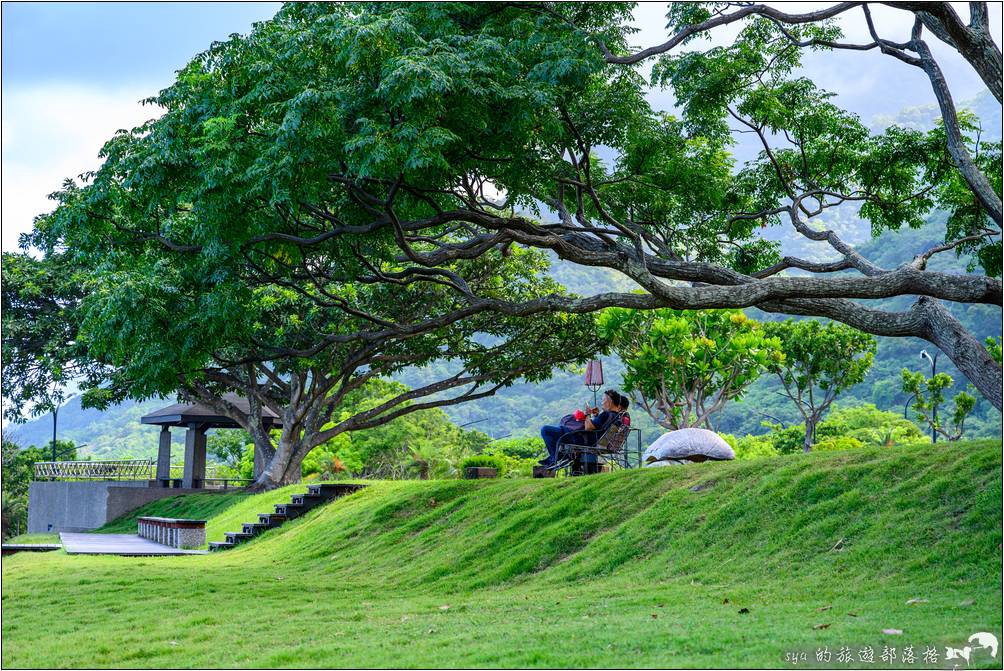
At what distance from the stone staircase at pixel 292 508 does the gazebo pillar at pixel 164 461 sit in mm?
12823

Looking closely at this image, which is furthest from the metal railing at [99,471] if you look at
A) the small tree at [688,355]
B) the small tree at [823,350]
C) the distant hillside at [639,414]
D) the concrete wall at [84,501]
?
the small tree at [823,350]

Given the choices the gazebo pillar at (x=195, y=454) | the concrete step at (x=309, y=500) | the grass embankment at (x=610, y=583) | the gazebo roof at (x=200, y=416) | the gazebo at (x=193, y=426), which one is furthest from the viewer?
the gazebo pillar at (x=195, y=454)

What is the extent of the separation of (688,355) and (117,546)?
40.5 feet

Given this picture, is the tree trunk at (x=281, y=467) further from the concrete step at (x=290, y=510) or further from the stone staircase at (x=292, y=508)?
the concrete step at (x=290, y=510)

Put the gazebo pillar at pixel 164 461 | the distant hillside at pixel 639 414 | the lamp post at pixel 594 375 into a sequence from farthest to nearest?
the distant hillside at pixel 639 414 → the gazebo pillar at pixel 164 461 → the lamp post at pixel 594 375

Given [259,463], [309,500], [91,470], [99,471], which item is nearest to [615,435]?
[309,500]

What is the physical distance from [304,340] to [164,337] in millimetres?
12380

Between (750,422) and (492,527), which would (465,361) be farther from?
(750,422)

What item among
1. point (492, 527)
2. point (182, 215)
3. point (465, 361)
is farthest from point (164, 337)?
point (465, 361)

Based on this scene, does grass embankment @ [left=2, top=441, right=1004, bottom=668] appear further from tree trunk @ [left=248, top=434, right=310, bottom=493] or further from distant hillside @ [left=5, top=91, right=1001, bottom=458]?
tree trunk @ [left=248, top=434, right=310, bottom=493]

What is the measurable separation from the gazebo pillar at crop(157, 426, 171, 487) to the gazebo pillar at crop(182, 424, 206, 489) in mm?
588

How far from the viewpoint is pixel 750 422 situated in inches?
2490

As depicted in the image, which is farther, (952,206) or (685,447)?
(685,447)

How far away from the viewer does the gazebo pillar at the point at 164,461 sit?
3175 centimetres
